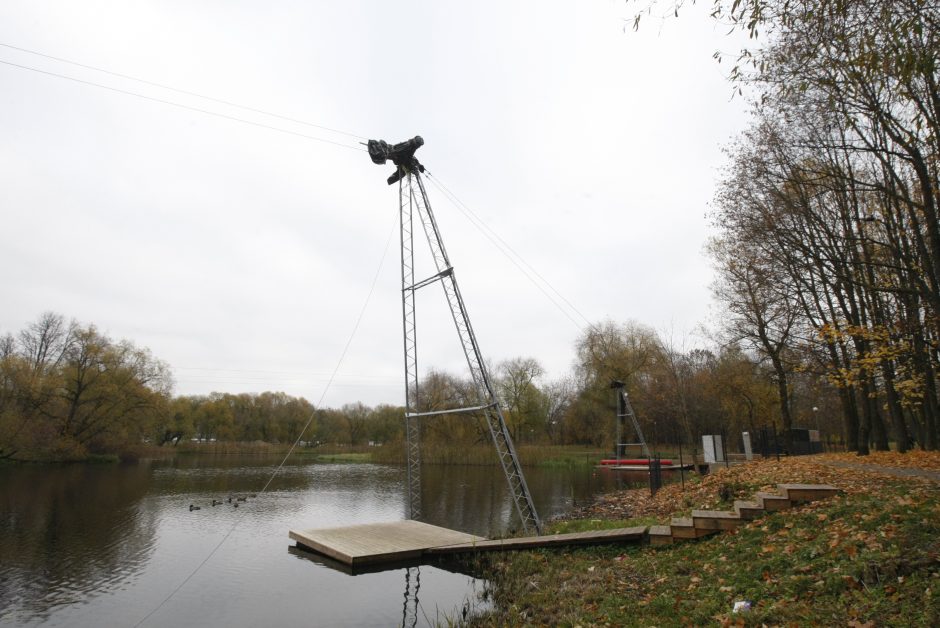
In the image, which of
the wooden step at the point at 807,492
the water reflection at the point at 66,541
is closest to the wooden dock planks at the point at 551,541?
the wooden step at the point at 807,492

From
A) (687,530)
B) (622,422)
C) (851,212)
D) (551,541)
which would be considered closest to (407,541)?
(551,541)

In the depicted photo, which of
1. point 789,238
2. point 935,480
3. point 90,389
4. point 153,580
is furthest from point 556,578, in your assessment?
point 90,389

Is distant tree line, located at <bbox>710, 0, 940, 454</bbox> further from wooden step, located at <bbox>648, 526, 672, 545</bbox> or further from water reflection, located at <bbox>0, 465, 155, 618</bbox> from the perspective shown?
water reflection, located at <bbox>0, 465, 155, 618</bbox>

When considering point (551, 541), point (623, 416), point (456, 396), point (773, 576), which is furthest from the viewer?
point (456, 396)

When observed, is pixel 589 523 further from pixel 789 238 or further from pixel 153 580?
pixel 153 580

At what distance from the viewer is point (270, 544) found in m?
15.4

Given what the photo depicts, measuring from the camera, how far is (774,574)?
617 cm

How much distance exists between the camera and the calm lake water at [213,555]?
32.2ft

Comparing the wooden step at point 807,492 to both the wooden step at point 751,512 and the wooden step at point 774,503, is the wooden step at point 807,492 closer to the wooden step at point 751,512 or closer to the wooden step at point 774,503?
the wooden step at point 774,503

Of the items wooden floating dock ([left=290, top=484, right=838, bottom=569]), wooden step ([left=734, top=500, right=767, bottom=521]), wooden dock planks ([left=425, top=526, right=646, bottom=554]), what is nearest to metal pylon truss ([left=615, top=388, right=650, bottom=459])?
wooden floating dock ([left=290, top=484, right=838, bottom=569])

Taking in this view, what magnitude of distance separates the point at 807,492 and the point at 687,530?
215 centimetres

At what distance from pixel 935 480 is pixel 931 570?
6.52 metres

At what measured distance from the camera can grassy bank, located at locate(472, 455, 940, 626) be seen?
16.1 ft

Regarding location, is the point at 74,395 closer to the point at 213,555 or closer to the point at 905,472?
the point at 213,555
